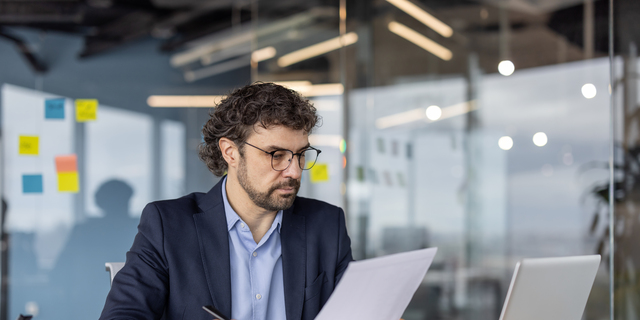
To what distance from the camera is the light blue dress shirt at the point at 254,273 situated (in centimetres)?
148

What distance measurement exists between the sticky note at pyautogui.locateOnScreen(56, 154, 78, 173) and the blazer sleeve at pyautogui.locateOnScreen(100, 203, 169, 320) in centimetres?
216

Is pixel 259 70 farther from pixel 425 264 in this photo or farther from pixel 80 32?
pixel 425 264

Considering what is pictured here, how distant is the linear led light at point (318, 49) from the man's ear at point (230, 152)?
2.38m

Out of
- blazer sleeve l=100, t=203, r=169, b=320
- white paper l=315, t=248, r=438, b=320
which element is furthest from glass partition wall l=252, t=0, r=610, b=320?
white paper l=315, t=248, r=438, b=320

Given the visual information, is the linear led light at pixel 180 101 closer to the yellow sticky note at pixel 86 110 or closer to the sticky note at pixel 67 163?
the yellow sticky note at pixel 86 110

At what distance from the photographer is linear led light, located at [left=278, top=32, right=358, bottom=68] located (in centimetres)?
392

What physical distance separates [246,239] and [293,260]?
153 millimetres

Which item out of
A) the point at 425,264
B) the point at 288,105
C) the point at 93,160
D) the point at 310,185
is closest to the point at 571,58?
the point at 310,185

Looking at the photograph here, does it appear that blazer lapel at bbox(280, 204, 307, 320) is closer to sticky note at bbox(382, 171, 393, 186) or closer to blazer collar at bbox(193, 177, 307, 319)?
blazer collar at bbox(193, 177, 307, 319)

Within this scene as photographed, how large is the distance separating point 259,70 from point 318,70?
451 mm

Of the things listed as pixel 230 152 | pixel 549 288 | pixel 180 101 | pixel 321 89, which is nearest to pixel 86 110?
pixel 180 101

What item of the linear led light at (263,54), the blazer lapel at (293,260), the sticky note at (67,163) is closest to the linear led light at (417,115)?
the linear led light at (263,54)

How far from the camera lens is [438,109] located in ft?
12.8

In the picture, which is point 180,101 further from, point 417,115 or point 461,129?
point 461,129
